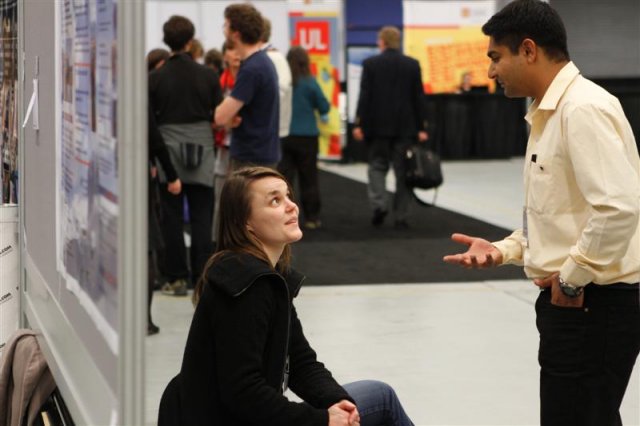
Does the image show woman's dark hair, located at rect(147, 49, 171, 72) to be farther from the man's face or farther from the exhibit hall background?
the man's face

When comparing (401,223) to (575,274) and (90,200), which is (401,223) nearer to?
(575,274)

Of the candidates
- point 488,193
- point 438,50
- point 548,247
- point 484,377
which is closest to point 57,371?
point 548,247

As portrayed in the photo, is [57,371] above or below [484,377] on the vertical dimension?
above

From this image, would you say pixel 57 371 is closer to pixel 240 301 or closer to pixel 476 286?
pixel 240 301

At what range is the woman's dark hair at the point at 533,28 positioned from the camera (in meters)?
3.41

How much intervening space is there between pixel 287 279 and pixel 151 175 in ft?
12.9

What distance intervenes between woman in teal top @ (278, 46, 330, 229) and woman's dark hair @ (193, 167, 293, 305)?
8.00 meters

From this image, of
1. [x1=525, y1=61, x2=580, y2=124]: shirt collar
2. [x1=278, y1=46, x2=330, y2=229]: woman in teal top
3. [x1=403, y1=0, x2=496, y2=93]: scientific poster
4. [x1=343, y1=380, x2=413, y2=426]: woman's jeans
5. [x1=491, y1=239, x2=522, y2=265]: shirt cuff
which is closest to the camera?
[x1=525, y1=61, x2=580, y2=124]: shirt collar

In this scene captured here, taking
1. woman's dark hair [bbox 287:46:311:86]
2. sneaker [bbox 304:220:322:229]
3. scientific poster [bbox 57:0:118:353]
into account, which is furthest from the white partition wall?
sneaker [bbox 304:220:322:229]

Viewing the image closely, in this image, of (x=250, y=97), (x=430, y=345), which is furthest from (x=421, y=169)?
(x=430, y=345)

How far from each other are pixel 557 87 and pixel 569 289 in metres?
0.54

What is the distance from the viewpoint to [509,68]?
348 cm

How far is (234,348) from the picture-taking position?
302 centimetres

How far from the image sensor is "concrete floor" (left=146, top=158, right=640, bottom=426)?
18.7 feet
